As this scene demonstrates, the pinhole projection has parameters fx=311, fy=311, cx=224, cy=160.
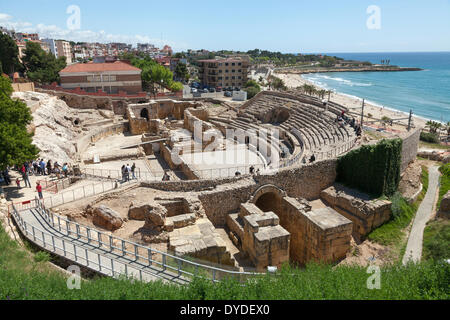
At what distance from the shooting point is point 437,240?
51.4ft

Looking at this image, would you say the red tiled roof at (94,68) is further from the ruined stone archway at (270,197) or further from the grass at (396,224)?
the grass at (396,224)

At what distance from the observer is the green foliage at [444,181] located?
71.7 feet

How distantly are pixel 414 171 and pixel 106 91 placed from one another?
4336 cm

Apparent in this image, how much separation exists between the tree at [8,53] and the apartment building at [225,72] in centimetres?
4137

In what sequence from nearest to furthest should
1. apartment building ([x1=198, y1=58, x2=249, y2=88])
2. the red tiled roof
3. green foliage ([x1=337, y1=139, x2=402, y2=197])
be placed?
green foliage ([x1=337, y1=139, x2=402, y2=197]) < the red tiled roof < apartment building ([x1=198, y1=58, x2=249, y2=88])

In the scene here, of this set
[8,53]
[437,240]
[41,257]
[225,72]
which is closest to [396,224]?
[437,240]

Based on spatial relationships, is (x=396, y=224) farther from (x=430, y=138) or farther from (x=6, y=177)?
(x=430, y=138)

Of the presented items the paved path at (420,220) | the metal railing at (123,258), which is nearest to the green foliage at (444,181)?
the paved path at (420,220)

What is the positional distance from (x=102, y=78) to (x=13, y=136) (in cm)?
3613

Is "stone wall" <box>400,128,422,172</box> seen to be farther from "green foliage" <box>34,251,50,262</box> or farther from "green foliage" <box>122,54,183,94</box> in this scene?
"green foliage" <box>122,54,183,94</box>

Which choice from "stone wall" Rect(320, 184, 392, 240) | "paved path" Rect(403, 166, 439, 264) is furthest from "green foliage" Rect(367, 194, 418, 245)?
"paved path" Rect(403, 166, 439, 264)

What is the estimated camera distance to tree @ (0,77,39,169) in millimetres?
14711

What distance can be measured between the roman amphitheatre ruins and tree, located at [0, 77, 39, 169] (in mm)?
2277
